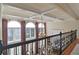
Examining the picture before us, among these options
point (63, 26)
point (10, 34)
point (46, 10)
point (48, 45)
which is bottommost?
point (48, 45)

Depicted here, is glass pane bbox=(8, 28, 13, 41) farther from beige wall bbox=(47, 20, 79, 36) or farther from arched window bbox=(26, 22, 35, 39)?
beige wall bbox=(47, 20, 79, 36)

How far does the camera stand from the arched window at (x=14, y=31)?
169 cm

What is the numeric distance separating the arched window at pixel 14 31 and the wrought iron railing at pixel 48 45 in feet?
0.28

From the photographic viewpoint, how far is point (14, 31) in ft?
5.65

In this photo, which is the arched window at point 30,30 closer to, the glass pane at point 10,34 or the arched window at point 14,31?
the arched window at point 14,31

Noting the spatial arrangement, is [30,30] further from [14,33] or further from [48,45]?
[48,45]

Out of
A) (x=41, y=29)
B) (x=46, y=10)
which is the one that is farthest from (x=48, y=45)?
(x=46, y=10)

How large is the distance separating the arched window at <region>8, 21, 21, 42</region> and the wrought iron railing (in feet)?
0.28

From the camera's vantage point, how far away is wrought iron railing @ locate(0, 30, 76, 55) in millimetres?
1735

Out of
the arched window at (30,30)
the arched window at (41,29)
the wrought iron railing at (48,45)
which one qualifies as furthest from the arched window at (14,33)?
the arched window at (41,29)

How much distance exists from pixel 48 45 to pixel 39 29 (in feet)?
0.91

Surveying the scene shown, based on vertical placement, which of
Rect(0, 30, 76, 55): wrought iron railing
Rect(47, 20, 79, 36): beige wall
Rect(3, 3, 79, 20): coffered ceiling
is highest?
Rect(3, 3, 79, 20): coffered ceiling

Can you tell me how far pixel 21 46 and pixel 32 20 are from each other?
1.32 ft

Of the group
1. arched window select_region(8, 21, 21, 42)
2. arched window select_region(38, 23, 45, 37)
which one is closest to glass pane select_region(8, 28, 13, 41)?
arched window select_region(8, 21, 21, 42)
